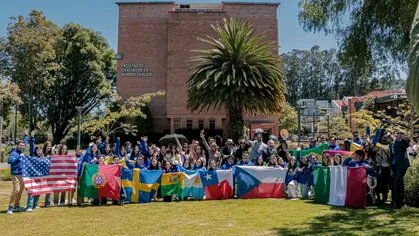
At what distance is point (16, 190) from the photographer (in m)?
10.1

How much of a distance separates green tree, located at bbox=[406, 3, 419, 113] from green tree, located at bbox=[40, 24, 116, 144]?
45593 millimetres

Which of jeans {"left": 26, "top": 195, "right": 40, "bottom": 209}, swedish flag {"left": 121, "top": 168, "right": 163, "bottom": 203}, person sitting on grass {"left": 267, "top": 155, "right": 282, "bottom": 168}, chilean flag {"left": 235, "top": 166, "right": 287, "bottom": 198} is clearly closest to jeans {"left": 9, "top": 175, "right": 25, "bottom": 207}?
jeans {"left": 26, "top": 195, "right": 40, "bottom": 209}

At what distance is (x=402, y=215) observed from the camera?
8.77 meters

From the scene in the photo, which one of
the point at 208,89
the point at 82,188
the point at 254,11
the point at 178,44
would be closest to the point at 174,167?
the point at 82,188

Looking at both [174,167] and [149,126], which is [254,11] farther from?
[174,167]

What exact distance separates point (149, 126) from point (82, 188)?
110 feet

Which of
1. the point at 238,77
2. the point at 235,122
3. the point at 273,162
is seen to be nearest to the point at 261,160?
the point at 273,162

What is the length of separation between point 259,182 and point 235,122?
12796 mm

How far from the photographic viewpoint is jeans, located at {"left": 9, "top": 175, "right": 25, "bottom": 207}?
10.1m

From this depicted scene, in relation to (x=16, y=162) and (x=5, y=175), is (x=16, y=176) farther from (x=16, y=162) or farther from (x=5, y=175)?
(x=5, y=175)

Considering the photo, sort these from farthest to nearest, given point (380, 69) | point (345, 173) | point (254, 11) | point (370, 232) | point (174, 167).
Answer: point (254, 11)
point (174, 167)
point (345, 173)
point (380, 69)
point (370, 232)

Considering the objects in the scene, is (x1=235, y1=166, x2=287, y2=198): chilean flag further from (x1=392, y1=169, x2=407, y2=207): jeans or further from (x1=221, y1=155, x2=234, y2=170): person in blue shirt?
(x1=392, y1=169, x2=407, y2=207): jeans

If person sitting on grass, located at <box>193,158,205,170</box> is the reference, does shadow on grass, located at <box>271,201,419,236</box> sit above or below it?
below

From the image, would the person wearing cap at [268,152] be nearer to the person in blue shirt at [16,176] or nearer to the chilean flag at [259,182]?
the chilean flag at [259,182]
